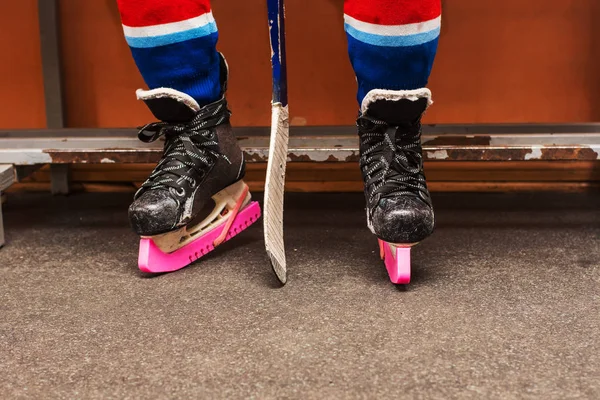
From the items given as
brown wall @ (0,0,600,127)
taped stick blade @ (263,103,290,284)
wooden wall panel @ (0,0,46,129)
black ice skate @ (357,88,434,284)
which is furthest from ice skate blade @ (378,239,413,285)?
wooden wall panel @ (0,0,46,129)

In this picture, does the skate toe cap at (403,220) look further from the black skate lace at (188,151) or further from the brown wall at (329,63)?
the brown wall at (329,63)

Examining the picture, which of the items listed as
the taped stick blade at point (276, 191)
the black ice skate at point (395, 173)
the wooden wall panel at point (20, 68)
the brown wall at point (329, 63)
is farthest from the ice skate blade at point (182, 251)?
the wooden wall panel at point (20, 68)

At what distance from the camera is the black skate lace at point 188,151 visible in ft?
3.02

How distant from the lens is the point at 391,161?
87 cm

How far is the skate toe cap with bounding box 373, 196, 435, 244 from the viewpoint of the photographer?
2.67ft

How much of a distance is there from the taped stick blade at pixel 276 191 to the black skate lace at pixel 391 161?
0.40 feet

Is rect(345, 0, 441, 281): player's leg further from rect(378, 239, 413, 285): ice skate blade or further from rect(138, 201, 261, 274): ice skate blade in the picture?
rect(138, 201, 261, 274): ice skate blade

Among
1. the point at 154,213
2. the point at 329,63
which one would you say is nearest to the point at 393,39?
the point at 154,213

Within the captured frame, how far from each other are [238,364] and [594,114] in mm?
1153

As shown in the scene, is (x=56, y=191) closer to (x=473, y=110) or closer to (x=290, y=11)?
(x=290, y=11)

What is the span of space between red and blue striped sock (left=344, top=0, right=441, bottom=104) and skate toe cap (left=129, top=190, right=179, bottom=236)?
0.35 m

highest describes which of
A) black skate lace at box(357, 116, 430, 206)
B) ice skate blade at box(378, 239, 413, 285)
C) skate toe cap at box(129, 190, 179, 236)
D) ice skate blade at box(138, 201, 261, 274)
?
black skate lace at box(357, 116, 430, 206)

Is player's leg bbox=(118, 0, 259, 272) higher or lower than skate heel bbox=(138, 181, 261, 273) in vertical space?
higher

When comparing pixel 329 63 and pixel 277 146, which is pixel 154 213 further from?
pixel 329 63
